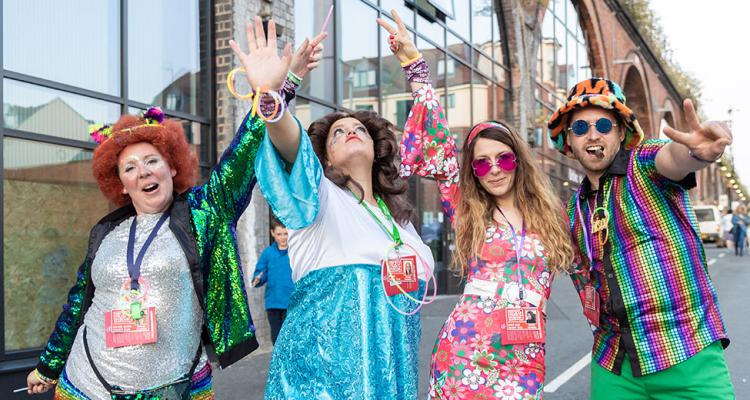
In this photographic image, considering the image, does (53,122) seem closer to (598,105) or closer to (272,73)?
(272,73)

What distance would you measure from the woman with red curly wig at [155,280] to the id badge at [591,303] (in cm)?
131

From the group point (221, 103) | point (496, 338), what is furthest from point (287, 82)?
point (221, 103)

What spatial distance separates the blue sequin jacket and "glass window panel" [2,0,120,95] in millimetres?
3289

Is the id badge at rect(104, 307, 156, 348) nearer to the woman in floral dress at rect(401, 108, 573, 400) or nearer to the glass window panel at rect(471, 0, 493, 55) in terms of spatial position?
the woman in floral dress at rect(401, 108, 573, 400)

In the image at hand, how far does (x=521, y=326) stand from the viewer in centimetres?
242

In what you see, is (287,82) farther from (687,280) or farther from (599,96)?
(687,280)

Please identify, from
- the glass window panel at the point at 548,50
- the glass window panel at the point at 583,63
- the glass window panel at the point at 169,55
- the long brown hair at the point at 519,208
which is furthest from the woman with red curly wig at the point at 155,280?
the glass window panel at the point at 583,63

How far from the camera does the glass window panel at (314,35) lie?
8.30 m

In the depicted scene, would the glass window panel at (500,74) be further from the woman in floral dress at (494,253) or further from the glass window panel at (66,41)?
the woman in floral dress at (494,253)

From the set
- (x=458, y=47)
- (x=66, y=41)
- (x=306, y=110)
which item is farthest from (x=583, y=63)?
(x=66, y=41)

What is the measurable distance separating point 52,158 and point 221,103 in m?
2.09

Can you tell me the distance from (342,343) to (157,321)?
2.22 feet

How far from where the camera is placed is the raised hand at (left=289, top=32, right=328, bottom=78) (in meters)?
2.46

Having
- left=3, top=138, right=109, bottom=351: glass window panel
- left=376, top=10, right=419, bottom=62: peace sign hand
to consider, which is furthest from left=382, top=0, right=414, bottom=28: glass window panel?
left=376, top=10, right=419, bottom=62: peace sign hand
